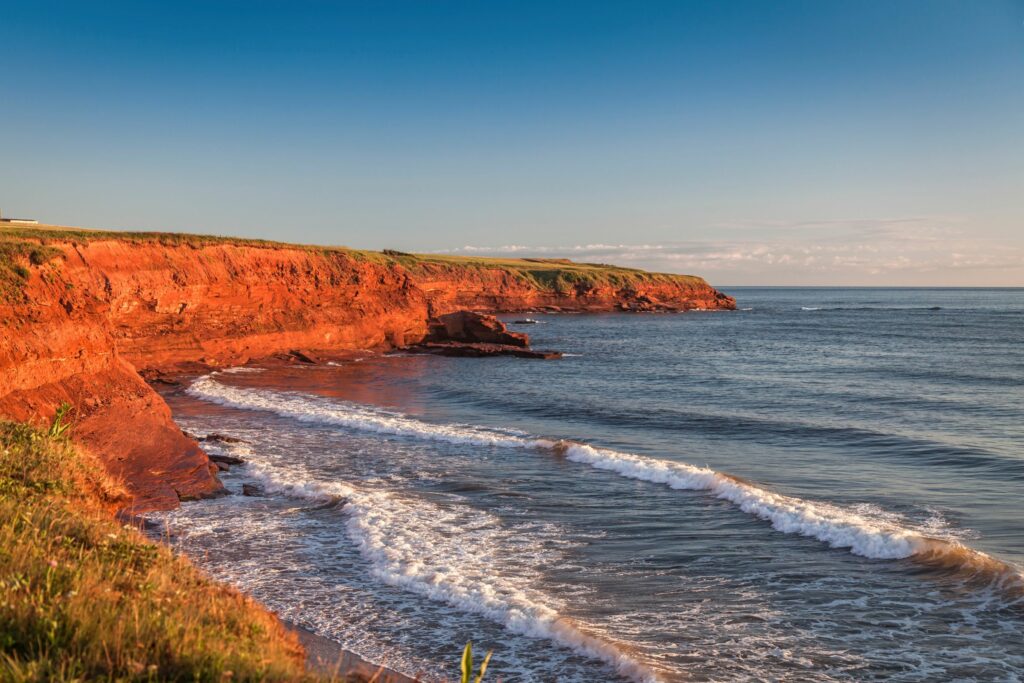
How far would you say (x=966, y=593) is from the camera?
10.7m

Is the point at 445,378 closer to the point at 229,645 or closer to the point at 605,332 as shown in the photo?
the point at 229,645

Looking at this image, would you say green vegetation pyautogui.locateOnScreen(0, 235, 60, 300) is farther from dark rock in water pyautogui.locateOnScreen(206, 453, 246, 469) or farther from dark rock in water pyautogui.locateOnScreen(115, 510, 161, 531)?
dark rock in water pyautogui.locateOnScreen(115, 510, 161, 531)

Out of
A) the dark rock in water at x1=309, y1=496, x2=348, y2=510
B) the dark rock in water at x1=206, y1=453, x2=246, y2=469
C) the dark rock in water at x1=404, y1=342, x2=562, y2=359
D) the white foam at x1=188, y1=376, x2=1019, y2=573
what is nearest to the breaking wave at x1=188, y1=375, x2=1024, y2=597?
the white foam at x1=188, y1=376, x2=1019, y2=573

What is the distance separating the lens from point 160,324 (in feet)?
110

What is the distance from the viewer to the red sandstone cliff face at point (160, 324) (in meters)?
15.6

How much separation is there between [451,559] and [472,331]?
38504 mm

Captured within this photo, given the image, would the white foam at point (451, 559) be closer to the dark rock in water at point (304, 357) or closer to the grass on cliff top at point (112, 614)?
the grass on cliff top at point (112, 614)

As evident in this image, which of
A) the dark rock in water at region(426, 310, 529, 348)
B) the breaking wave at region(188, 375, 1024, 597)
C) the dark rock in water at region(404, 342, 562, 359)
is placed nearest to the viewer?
the breaking wave at region(188, 375, 1024, 597)

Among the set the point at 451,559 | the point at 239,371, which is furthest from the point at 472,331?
the point at 451,559

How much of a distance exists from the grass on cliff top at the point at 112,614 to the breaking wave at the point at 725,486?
1010cm

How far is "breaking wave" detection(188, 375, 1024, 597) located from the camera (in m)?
11.9

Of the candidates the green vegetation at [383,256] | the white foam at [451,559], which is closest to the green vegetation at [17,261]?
the green vegetation at [383,256]

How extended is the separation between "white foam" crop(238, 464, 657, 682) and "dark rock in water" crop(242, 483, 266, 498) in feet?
0.67

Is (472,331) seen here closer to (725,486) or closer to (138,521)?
(725,486)
